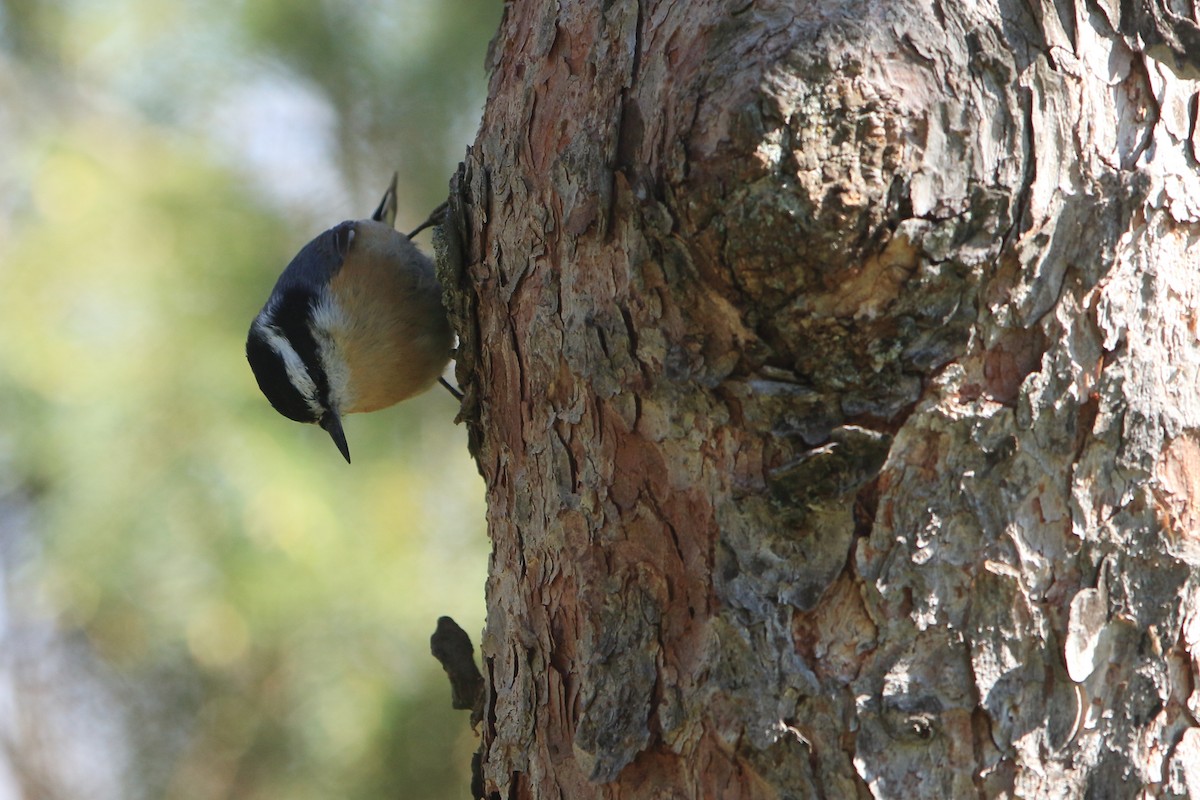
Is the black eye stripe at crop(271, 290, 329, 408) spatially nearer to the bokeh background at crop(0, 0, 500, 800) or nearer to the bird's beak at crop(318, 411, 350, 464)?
the bird's beak at crop(318, 411, 350, 464)

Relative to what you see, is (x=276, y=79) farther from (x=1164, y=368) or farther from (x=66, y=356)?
(x=1164, y=368)

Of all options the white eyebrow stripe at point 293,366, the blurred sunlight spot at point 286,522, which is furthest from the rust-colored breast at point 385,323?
the blurred sunlight spot at point 286,522

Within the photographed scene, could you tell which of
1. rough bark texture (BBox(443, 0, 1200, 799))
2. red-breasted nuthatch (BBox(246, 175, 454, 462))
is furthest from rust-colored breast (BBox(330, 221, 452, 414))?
rough bark texture (BBox(443, 0, 1200, 799))

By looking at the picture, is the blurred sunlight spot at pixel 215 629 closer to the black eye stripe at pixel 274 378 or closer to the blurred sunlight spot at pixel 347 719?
the blurred sunlight spot at pixel 347 719

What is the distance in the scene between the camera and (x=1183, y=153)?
48.9 inches

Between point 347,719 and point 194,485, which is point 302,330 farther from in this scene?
point 347,719

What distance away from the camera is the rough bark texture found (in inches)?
45.3

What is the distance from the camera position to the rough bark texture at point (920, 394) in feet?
3.77

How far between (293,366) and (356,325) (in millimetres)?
263

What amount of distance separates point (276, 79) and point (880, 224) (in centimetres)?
298

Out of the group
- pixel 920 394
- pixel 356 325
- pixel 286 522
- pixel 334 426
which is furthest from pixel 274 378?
pixel 920 394

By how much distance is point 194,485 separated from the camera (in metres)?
2.91

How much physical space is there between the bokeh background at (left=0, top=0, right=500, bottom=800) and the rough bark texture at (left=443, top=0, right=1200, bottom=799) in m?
1.80

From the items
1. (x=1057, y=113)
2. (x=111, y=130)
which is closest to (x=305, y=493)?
(x=111, y=130)
